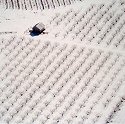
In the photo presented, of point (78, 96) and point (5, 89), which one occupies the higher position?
point (78, 96)

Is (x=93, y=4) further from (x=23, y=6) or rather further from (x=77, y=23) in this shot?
(x=23, y=6)

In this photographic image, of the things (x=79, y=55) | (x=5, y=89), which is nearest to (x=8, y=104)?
(x=5, y=89)

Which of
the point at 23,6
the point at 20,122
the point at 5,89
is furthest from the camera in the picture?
the point at 23,6

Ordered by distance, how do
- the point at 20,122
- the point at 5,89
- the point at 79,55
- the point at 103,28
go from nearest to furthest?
the point at 20,122 < the point at 5,89 < the point at 79,55 < the point at 103,28

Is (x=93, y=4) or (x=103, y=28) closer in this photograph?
(x=103, y=28)

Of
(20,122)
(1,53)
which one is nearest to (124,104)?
(20,122)

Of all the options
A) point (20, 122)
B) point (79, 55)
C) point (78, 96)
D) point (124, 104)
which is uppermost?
point (79, 55)
